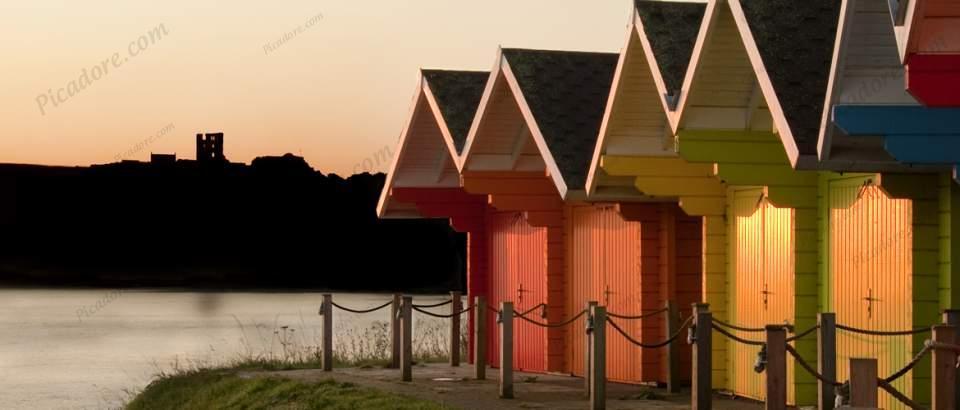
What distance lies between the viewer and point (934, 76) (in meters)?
13.8

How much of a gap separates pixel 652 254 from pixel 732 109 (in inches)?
178

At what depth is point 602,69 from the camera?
27516 millimetres

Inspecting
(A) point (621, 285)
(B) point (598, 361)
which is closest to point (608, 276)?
(A) point (621, 285)

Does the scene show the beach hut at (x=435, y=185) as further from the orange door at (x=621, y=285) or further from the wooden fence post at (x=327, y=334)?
the orange door at (x=621, y=285)

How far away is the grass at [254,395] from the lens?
935 inches

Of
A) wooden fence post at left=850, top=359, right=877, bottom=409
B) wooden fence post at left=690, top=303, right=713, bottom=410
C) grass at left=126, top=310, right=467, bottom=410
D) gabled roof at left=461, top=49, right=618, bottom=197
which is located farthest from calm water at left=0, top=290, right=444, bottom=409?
wooden fence post at left=850, top=359, right=877, bottom=409

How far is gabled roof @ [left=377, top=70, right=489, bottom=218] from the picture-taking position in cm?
2844

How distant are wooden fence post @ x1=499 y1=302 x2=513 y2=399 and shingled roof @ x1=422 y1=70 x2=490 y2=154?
15.5 feet

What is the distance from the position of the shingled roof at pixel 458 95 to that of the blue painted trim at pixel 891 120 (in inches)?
462

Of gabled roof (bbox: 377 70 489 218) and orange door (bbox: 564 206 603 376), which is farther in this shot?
gabled roof (bbox: 377 70 489 218)

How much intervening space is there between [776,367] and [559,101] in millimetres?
9470

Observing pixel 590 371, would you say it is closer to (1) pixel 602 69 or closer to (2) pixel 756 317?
(2) pixel 756 317

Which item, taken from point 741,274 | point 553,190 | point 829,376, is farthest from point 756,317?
point 553,190

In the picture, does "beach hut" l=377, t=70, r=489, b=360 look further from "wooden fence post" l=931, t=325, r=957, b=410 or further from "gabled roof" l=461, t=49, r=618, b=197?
"wooden fence post" l=931, t=325, r=957, b=410
